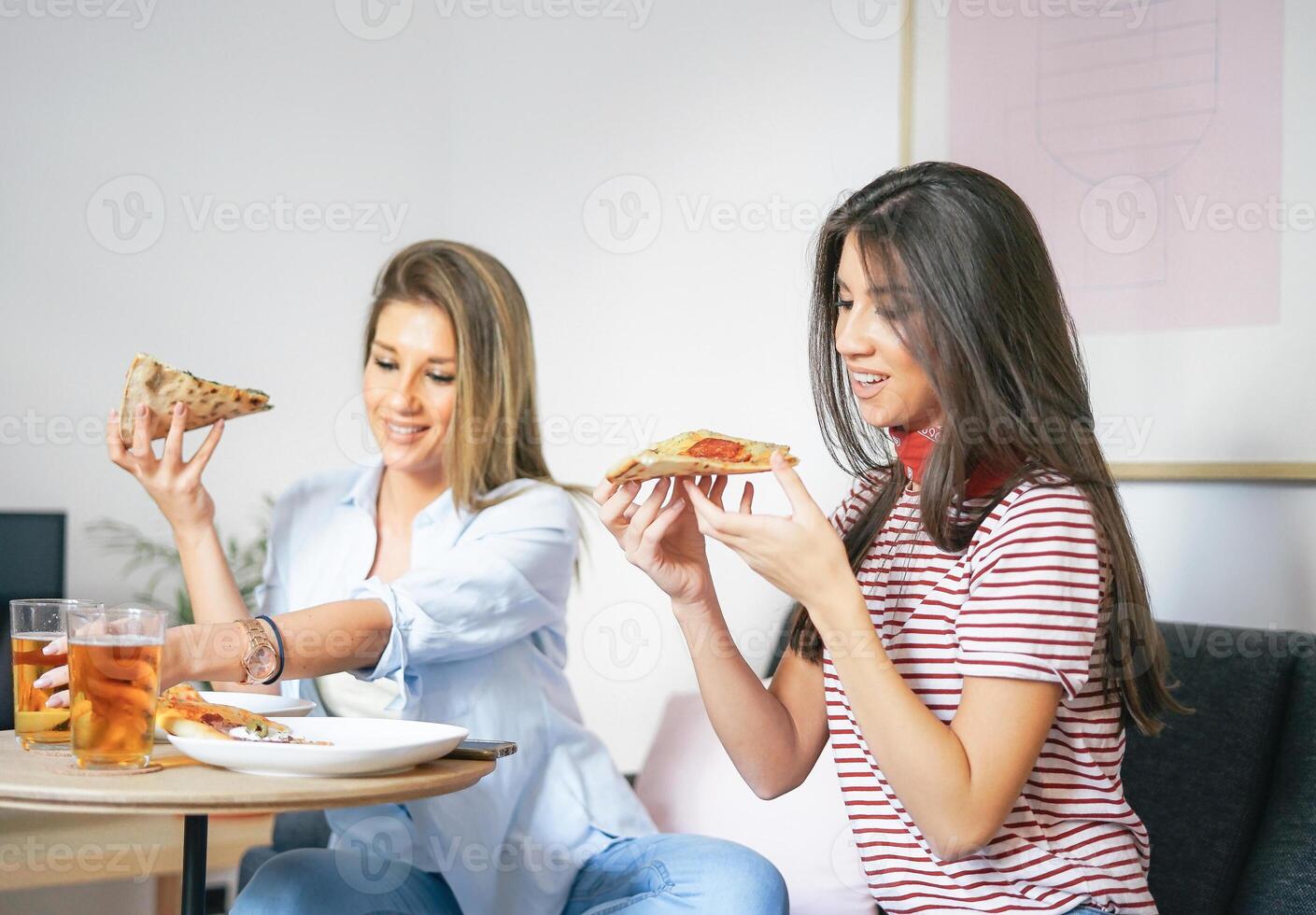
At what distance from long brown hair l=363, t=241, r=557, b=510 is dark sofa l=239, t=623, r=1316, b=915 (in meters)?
1.10

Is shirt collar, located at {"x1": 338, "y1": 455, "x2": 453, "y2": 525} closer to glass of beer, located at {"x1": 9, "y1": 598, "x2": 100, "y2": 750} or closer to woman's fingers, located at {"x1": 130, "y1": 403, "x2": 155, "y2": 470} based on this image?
woman's fingers, located at {"x1": 130, "y1": 403, "x2": 155, "y2": 470}

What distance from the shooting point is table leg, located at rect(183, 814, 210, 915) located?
54.2 inches

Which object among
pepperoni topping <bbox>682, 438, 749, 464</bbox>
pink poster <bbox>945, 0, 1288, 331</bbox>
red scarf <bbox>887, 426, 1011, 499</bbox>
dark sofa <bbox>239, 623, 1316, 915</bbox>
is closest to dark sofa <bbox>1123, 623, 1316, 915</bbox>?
dark sofa <bbox>239, 623, 1316, 915</bbox>

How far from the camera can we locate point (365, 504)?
7.14 feet

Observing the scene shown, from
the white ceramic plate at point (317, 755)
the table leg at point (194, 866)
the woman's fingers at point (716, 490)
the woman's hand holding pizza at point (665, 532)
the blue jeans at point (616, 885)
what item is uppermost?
the woman's fingers at point (716, 490)

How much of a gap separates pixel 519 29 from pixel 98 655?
2.43 meters

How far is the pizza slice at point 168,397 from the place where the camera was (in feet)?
6.14

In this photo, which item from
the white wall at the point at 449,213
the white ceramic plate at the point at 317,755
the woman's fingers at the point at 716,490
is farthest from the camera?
the white wall at the point at 449,213

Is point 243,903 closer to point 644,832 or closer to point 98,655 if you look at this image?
point 98,655

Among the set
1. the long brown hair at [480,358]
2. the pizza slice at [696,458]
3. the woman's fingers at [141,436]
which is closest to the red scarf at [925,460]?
the pizza slice at [696,458]

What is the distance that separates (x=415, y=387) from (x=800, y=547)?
0.95m

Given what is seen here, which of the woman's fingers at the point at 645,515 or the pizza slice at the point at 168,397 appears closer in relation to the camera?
the woman's fingers at the point at 645,515

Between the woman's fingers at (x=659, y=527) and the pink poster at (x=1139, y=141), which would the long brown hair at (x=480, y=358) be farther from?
the pink poster at (x=1139, y=141)

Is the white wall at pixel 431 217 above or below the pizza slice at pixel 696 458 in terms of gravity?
above
